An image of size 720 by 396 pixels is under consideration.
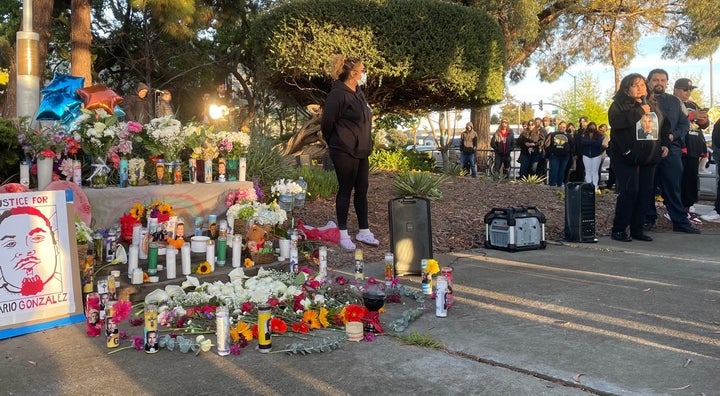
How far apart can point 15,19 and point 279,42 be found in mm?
14257

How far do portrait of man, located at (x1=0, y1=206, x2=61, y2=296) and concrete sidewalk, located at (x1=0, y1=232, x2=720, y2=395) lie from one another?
374mm

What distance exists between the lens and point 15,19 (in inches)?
797

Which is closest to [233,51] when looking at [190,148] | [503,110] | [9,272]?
[190,148]

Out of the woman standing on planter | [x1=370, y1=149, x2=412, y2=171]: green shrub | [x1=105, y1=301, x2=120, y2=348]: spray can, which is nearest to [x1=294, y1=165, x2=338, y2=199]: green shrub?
the woman standing on planter

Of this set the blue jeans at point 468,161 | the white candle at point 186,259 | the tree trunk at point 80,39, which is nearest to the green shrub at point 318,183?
the white candle at point 186,259

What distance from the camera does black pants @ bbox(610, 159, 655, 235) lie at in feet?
25.3

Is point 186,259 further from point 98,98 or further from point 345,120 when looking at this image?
point 98,98

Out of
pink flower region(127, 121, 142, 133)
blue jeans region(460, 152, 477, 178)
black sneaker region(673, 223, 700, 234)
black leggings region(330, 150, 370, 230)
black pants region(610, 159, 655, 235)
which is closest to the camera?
pink flower region(127, 121, 142, 133)

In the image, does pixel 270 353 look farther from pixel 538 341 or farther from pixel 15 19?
pixel 15 19

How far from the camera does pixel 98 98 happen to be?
6.89 meters

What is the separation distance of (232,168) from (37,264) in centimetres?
312

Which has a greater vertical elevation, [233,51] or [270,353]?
[233,51]

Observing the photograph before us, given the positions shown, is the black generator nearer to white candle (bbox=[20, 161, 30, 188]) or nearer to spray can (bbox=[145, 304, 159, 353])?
spray can (bbox=[145, 304, 159, 353])

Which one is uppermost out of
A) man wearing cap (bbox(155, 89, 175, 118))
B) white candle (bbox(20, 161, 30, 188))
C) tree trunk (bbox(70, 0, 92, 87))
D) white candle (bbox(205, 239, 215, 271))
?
tree trunk (bbox(70, 0, 92, 87))
